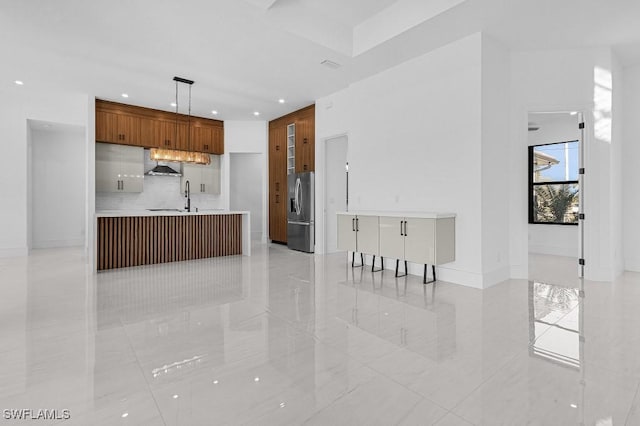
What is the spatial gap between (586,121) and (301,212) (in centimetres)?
497

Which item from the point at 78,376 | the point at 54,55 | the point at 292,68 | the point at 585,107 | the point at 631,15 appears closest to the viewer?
the point at 78,376

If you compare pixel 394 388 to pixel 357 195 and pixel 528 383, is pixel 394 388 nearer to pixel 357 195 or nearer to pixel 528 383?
pixel 528 383

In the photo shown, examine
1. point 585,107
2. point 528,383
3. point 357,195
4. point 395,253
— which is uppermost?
point 585,107

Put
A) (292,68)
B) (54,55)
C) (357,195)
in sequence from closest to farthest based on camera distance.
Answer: (54,55)
(292,68)
(357,195)

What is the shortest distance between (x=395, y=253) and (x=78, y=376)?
3.55 meters

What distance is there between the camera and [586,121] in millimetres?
4480

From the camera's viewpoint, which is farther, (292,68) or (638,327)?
(292,68)

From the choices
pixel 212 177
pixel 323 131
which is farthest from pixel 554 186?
pixel 212 177

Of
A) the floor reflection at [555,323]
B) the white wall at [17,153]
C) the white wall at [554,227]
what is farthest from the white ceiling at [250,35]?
the floor reflection at [555,323]

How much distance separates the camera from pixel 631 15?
3607 mm

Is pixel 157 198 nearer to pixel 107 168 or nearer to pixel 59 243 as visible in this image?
pixel 107 168

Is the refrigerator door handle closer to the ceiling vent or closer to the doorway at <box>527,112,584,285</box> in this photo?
the ceiling vent

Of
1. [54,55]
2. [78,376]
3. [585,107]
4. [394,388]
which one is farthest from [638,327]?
[54,55]

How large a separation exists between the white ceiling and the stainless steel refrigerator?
→ 2045 millimetres
